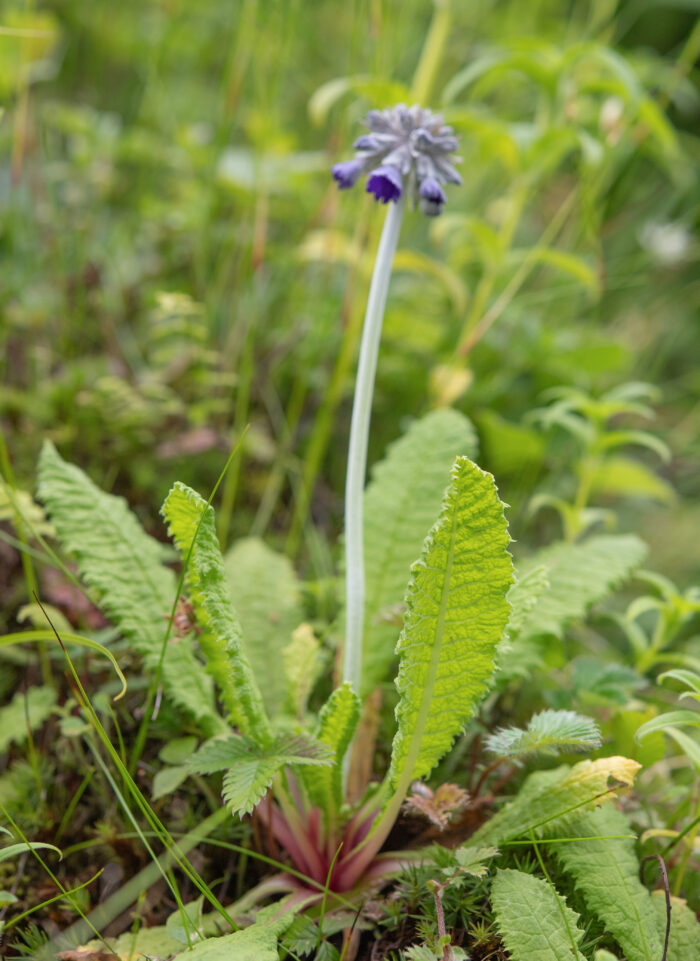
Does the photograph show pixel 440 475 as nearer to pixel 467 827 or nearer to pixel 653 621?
pixel 467 827

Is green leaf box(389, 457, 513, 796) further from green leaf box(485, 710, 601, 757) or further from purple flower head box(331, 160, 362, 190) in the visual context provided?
purple flower head box(331, 160, 362, 190)

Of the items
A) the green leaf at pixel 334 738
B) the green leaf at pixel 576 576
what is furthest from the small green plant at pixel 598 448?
the green leaf at pixel 334 738

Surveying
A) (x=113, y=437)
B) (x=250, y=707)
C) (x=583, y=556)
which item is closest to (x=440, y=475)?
(x=583, y=556)

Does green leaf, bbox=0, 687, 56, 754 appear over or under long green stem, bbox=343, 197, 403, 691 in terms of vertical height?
under

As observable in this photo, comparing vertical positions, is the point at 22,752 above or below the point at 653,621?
below

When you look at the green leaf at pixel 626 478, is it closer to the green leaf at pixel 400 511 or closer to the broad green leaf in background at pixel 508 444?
the broad green leaf in background at pixel 508 444

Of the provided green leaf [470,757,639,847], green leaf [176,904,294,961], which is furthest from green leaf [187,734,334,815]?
green leaf [470,757,639,847]

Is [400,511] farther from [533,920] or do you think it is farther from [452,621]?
[533,920]
